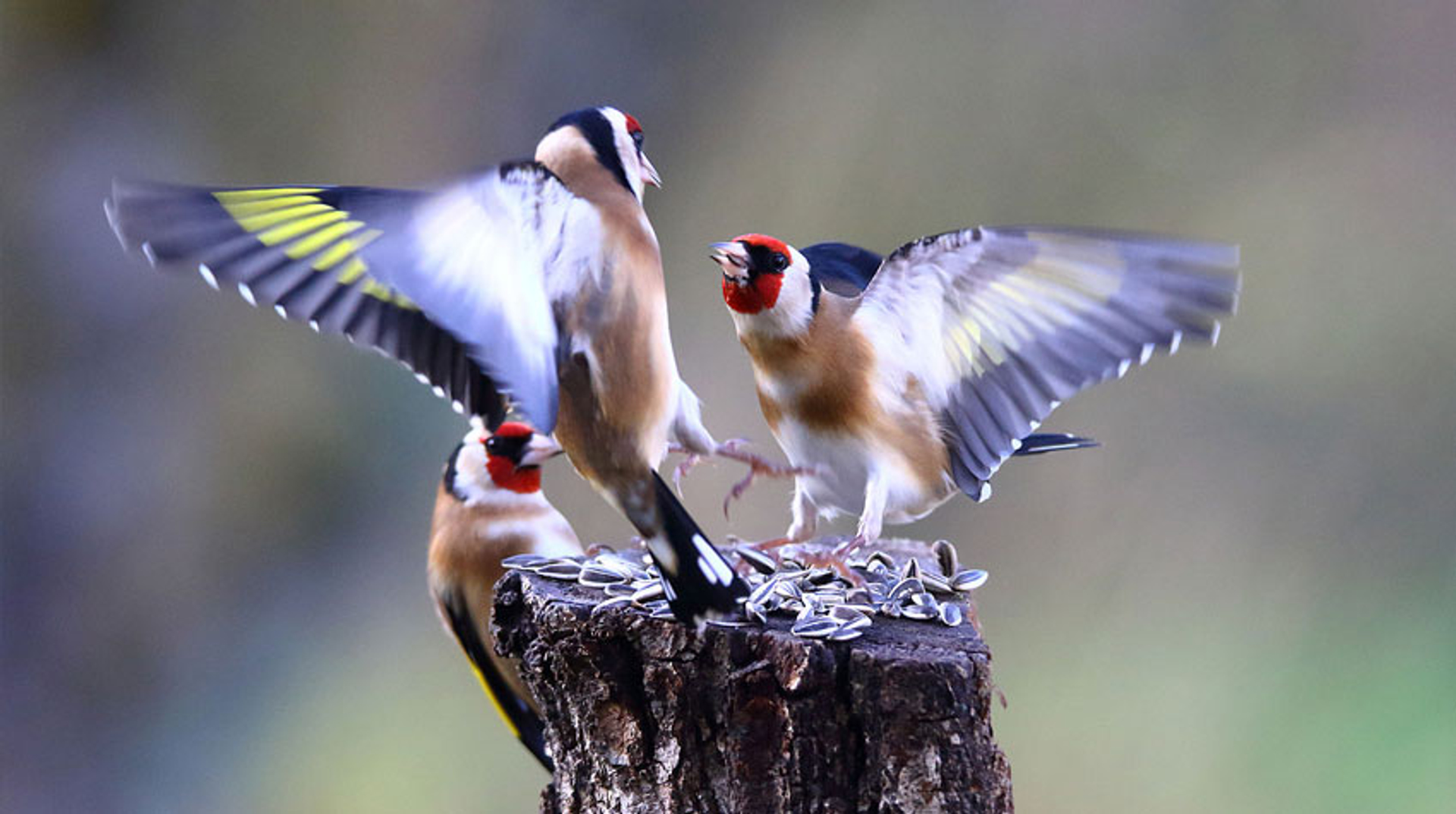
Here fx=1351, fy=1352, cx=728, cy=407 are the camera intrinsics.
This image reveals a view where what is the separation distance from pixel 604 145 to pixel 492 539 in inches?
28.8

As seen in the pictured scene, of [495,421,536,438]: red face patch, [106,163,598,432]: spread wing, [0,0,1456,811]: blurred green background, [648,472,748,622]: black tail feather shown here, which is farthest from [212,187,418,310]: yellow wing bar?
[0,0,1456,811]: blurred green background

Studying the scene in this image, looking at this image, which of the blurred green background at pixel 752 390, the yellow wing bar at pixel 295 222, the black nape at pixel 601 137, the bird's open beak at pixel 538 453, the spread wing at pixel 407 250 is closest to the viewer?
the spread wing at pixel 407 250

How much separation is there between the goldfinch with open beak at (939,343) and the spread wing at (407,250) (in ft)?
0.88

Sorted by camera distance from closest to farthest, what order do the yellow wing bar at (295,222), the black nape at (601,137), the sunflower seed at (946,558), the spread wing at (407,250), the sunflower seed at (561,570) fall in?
the spread wing at (407,250), the yellow wing bar at (295,222), the black nape at (601,137), the sunflower seed at (561,570), the sunflower seed at (946,558)

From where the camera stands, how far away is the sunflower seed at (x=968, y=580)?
1657 mm

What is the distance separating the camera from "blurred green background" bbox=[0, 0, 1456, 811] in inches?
146

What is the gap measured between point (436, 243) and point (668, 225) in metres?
2.86

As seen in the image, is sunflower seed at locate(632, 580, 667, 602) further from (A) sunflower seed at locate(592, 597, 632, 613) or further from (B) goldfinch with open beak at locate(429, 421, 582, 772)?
(B) goldfinch with open beak at locate(429, 421, 582, 772)

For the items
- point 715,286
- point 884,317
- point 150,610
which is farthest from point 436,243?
point 150,610

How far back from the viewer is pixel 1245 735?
140 inches

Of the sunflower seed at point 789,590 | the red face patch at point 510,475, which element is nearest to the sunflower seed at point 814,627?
the sunflower seed at point 789,590

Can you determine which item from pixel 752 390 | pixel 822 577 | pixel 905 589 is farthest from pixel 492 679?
pixel 752 390

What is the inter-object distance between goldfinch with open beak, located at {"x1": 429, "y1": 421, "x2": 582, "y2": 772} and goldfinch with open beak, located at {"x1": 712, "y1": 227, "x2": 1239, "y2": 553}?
0.50m

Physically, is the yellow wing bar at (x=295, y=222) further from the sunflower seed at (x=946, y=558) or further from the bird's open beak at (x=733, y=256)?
the sunflower seed at (x=946, y=558)
